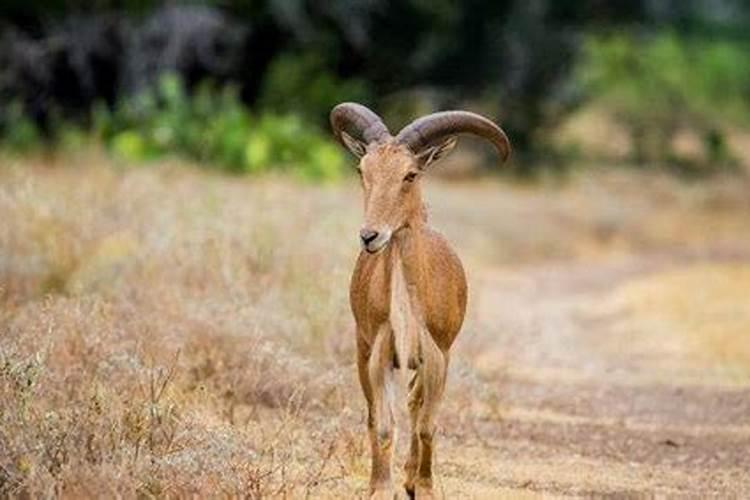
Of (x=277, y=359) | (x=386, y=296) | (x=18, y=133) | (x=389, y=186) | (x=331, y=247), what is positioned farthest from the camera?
(x=18, y=133)

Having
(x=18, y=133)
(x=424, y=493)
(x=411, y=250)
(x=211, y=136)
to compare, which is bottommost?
(x=424, y=493)

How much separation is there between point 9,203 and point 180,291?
2798mm

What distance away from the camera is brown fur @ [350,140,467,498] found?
10.1 meters

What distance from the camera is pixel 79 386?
10.9 meters

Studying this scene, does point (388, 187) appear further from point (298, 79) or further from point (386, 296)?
point (298, 79)

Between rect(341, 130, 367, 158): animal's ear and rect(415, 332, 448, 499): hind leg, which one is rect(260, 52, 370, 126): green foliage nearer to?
rect(341, 130, 367, 158): animal's ear

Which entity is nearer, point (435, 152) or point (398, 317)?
point (398, 317)

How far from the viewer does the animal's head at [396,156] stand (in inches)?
396

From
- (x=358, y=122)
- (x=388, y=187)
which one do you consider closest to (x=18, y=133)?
(x=358, y=122)

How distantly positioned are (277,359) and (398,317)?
93.1 inches

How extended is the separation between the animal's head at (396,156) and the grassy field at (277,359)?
45.7 inches

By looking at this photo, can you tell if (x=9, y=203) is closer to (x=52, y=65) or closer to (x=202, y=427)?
(x=202, y=427)

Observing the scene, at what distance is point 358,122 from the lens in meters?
10.8

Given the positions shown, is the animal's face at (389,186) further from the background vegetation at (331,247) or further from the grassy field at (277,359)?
the grassy field at (277,359)
